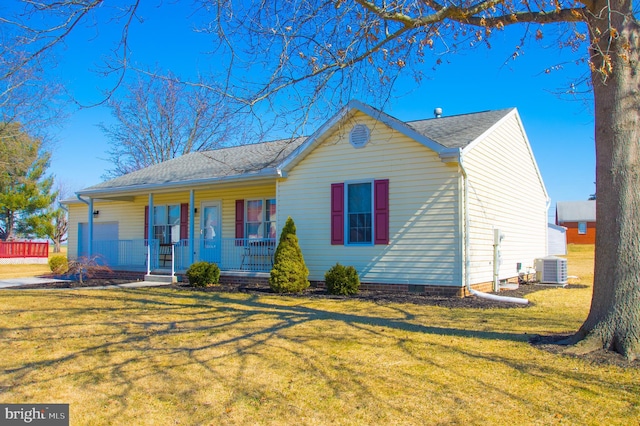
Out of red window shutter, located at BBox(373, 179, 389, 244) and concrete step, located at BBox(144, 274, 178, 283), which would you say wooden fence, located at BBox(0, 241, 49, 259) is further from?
red window shutter, located at BBox(373, 179, 389, 244)

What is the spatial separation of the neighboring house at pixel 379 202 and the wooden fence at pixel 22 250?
1763 cm

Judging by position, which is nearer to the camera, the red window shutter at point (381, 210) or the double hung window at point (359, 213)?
the red window shutter at point (381, 210)

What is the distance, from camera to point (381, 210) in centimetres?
1223

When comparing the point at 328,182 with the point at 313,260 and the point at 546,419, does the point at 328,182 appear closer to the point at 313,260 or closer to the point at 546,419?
the point at 313,260

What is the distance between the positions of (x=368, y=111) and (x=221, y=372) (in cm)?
832

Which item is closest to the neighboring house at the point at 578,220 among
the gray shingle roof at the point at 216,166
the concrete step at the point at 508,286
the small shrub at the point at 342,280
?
the concrete step at the point at 508,286

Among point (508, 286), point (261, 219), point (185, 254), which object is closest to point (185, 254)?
point (185, 254)

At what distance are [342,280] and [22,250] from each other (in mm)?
28360

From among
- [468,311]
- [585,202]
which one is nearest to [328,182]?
[468,311]

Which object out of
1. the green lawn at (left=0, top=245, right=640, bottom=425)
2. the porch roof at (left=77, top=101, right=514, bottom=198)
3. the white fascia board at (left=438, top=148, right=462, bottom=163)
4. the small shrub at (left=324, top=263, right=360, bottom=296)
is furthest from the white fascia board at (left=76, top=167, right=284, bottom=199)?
the green lawn at (left=0, top=245, right=640, bottom=425)

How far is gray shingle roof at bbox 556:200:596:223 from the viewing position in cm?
5197

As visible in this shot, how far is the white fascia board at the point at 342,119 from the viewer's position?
1134cm

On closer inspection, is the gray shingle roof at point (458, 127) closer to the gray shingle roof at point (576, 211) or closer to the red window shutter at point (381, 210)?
the red window shutter at point (381, 210)

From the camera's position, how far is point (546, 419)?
414cm
